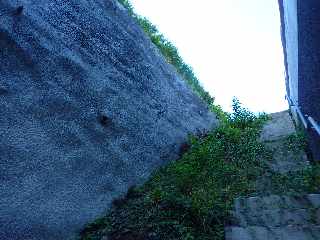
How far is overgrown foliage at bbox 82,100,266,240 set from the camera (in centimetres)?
421

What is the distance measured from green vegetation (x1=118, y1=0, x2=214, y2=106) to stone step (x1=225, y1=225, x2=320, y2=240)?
285 inches

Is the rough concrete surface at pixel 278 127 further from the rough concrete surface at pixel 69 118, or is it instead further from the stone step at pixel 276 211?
the stone step at pixel 276 211

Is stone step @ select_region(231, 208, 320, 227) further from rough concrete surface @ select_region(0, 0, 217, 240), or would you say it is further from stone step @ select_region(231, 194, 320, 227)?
rough concrete surface @ select_region(0, 0, 217, 240)

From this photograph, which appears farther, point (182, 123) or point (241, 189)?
point (182, 123)

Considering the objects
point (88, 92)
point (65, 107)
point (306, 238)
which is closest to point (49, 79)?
point (65, 107)

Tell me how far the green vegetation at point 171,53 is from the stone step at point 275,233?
23.7ft

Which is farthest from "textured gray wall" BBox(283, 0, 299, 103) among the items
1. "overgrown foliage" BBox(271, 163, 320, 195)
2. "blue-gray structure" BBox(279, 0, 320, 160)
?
"overgrown foliage" BBox(271, 163, 320, 195)

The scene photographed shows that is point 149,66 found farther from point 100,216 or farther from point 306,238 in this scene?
point 306,238

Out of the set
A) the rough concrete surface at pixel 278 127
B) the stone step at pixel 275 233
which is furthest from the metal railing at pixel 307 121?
the stone step at pixel 275 233

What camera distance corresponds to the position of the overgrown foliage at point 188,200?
4.21 meters

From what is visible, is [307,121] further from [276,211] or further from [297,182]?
[276,211]

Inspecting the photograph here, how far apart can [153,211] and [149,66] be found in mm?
4191

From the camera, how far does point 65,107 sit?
4844 mm

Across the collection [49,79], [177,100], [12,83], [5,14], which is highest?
[177,100]
